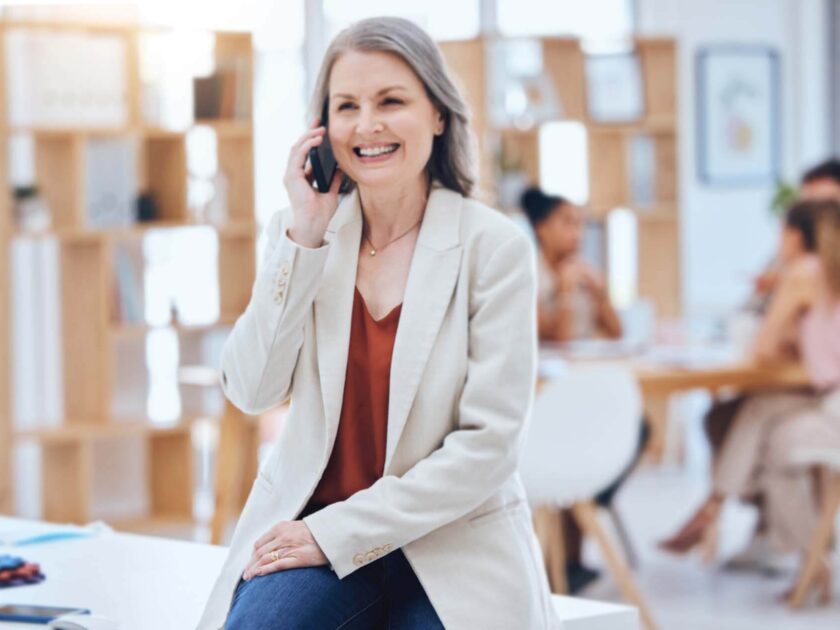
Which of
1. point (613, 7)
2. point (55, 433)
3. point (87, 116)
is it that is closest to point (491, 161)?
point (613, 7)

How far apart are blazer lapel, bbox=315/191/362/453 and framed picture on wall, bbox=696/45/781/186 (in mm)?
6672

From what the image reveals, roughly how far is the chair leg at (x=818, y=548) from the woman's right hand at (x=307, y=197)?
3.02 metres

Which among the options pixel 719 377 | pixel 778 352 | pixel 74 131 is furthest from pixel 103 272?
pixel 778 352

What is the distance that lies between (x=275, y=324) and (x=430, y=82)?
1.29ft

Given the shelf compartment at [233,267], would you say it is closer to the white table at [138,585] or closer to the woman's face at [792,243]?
the woman's face at [792,243]

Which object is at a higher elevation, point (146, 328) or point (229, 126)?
point (229, 126)

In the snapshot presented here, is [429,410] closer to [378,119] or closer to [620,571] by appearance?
[378,119]

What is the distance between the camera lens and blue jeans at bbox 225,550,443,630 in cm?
183

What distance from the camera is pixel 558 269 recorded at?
540 centimetres

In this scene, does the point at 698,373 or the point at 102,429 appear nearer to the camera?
the point at 698,373

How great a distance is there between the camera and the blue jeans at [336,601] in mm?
1833

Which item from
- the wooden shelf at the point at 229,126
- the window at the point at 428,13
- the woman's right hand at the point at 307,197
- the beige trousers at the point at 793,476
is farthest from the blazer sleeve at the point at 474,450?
the window at the point at 428,13

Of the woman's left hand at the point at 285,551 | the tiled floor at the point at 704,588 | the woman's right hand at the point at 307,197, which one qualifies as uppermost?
the woman's right hand at the point at 307,197

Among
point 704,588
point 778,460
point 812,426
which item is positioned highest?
point 812,426
